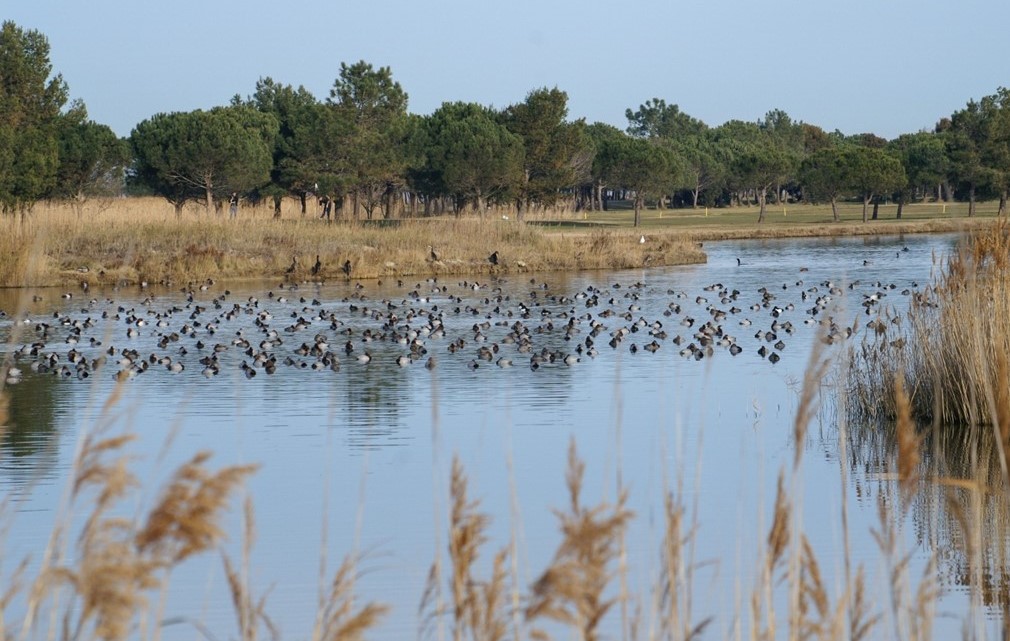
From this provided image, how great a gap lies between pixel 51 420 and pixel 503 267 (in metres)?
28.3

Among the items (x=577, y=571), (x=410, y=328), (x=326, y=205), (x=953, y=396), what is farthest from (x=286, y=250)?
(x=577, y=571)

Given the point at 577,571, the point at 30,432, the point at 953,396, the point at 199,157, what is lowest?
the point at 30,432

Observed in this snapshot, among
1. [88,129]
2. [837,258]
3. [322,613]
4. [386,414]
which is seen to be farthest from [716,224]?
[322,613]

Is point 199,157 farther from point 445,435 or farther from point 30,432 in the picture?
point 445,435

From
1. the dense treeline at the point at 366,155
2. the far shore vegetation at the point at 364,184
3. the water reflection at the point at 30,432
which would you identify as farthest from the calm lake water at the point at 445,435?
the dense treeline at the point at 366,155

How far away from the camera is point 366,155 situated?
61.3 m

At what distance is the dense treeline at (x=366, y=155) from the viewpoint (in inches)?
2311

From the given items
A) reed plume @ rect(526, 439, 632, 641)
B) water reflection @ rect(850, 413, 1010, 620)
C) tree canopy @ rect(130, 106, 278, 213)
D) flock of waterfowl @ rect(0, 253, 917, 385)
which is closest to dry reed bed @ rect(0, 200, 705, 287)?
flock of waterfowl @ rect(0, 253, 917, 385)

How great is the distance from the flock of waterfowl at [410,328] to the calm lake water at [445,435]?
0.38 ft

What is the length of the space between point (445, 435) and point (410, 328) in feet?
34.6

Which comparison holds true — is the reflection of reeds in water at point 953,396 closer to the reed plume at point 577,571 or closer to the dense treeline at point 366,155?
the reed plume at point 577,571

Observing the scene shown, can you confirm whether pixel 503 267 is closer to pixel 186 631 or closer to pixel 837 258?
pixel 837 258

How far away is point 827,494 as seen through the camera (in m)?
10.7

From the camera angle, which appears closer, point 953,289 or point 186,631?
point 186,631
